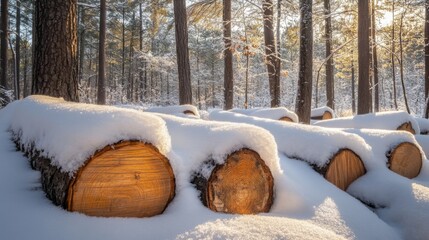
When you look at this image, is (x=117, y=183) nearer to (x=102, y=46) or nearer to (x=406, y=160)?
(x=406, y=160)

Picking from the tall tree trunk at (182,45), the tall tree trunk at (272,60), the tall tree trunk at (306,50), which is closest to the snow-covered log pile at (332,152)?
the tall tree trunk at (306,50)

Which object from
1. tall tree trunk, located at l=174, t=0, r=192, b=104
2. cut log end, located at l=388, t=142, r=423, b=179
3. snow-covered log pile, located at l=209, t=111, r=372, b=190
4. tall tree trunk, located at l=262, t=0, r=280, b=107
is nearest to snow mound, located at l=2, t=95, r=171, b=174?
snow-covered log pile, located at l=209, t=111, r=372, b=190

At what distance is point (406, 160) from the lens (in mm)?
3141

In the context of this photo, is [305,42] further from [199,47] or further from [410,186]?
[199,47]

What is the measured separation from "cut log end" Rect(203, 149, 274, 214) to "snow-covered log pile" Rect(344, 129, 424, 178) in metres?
1.56

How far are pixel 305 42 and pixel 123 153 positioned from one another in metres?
5.98

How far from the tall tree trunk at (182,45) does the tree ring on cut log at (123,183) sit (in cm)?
631

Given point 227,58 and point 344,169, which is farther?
point 227,58

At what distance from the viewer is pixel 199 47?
38.8 metres

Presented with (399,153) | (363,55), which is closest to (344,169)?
(399,153)

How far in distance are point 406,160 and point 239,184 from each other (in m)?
2.18

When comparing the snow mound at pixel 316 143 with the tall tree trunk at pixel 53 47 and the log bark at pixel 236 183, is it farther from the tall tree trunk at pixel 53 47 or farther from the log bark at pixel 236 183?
the tall tree trunk at pixel 53 47

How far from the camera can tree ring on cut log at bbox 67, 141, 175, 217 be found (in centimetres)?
151

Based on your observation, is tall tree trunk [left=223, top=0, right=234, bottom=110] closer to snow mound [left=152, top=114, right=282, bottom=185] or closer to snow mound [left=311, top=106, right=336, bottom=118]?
snow mound [left=311, top=106, right=336, bottom=118]
